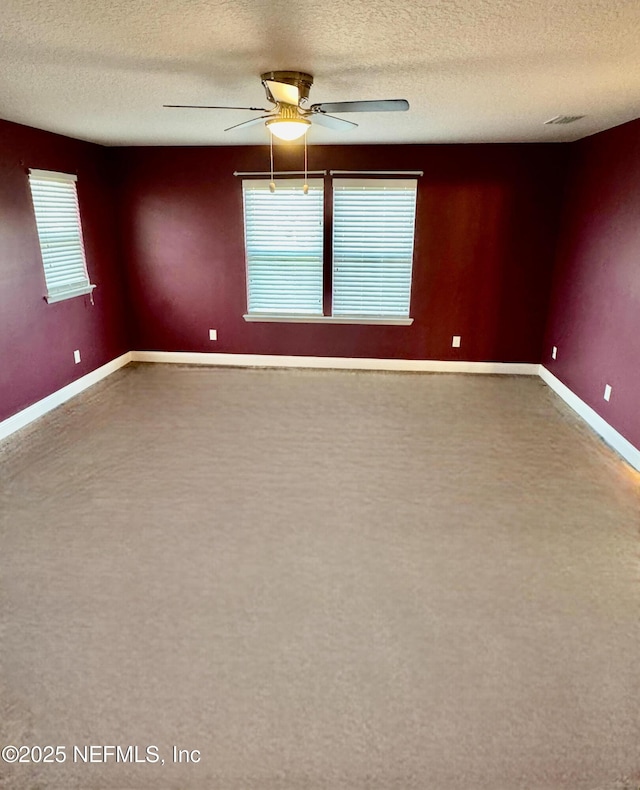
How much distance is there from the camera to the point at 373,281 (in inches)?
212

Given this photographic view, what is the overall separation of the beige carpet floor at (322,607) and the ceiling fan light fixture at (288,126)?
6.85 feet

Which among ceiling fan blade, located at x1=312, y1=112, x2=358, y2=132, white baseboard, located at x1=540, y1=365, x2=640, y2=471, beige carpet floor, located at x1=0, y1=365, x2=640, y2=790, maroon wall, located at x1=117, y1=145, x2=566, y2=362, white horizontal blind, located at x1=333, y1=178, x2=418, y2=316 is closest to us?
beige carpet floor, located at x1=0, y1=365, x2=640, y2=790

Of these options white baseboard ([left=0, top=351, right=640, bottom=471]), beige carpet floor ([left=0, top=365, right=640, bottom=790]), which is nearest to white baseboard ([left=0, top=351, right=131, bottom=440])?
white baseboard ([left=0, top=351, right=640, bottom=471])

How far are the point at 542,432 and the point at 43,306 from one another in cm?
434

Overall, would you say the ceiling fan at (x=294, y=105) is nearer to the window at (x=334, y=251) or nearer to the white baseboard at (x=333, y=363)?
the window at (x=334, y=251)

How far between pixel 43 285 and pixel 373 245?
312cm

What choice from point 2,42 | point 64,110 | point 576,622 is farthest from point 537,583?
point 64,110

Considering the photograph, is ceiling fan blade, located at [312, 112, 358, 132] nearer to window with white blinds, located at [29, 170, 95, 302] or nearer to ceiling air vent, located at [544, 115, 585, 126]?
ceiling air vent, located at [544, 115, 585, 126]

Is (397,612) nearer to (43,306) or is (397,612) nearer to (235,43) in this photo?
(235,43)

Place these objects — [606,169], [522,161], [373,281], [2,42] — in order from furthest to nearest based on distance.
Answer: [373,281], [522,161], [606,169], [2,42]

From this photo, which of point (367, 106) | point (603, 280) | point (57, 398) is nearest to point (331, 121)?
point (367, 106)

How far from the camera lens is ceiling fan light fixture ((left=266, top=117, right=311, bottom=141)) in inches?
106

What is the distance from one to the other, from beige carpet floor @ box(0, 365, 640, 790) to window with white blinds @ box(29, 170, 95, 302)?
4.64ft

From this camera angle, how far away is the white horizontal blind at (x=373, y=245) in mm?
5125
